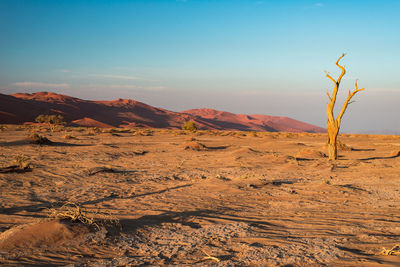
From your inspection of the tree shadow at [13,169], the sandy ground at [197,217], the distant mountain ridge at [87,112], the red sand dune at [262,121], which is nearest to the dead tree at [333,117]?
the sandy ground at [197,217]

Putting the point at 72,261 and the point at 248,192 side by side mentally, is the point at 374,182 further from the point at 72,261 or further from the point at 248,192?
the point at 72,261

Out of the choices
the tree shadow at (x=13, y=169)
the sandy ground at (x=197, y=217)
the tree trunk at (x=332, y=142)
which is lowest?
the tree shadow at (x=13, y=169)

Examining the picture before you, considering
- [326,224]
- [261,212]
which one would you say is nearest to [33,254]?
[261,212]

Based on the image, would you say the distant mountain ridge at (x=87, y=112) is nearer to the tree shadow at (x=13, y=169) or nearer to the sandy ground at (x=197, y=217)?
the tree shadow at (x=13, y=169)

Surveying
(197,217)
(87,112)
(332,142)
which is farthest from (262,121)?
(197,217)

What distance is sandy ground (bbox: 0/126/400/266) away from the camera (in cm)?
381

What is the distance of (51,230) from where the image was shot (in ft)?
13.9

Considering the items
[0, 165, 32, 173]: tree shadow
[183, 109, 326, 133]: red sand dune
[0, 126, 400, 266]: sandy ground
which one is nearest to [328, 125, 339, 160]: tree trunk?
[0, 126, 400, 266]: sandy ground

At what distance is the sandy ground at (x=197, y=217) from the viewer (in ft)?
12.5

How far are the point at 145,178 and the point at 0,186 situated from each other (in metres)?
3.81

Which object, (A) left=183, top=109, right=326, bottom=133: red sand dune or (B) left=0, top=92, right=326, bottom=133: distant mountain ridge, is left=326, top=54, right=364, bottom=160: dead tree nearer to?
(B) left=0, top=92, right=326, bottom=133: distant mountain ridge

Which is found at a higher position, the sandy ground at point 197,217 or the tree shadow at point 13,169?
the sandy ground at point 197,217

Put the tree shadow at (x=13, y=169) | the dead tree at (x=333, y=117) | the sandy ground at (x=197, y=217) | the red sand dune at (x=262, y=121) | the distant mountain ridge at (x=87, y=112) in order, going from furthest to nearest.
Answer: the red sand dune at (x=262, y=121) < the distant mountain ridge at (x=87, y=112) < the dead tree at (x=333, y=117) < the tree shadow at (x=13, y=169) < the sandy ground at (x=197, y=217)

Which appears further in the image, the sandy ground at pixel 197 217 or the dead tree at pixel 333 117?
the dead tree at pixel 333 117
